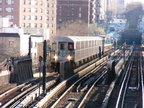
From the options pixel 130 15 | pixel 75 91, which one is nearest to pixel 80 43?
pixel 75 91

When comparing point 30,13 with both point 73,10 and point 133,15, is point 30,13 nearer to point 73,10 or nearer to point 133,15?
point 73,10

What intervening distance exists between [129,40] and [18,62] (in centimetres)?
6908

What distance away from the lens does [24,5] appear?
74.2 m

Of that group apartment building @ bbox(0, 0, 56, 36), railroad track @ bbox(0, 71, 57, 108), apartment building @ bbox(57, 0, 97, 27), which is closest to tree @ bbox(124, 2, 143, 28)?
apartment building @ bbox(57, 0, 97, 27)

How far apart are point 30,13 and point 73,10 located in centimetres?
2266

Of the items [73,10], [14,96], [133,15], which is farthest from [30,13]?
[14,96]

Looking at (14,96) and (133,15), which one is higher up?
(133,15)

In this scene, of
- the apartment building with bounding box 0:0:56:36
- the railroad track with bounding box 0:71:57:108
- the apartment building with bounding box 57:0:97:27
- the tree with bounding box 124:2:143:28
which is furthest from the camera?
the tree with bounding box 124:2:143:28

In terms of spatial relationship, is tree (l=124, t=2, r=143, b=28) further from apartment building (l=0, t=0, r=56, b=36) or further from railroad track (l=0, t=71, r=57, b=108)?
railroad track (l=0, t=71, r=57, b=108)

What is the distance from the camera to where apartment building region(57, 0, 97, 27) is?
93.3 metres

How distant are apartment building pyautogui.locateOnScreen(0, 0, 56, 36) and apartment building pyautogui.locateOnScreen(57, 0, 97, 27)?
15.2 m

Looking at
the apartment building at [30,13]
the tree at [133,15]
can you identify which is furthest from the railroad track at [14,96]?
the tree at [133,15]

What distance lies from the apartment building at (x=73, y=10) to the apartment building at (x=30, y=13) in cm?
A: 1518

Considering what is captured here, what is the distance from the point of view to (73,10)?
95.1 metres
